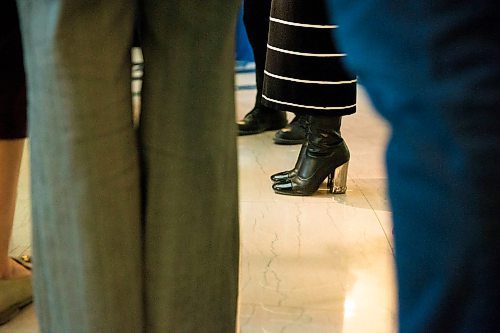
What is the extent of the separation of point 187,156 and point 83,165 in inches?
4.1

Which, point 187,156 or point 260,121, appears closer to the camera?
point 187,156

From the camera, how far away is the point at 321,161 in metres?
1.51

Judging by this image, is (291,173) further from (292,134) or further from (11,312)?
(11,312)

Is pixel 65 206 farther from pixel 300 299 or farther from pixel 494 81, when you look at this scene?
pixel 300 299

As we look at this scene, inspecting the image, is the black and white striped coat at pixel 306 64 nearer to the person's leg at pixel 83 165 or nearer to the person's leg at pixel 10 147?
the person's leg at pixel 10 147

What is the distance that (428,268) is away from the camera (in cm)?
41

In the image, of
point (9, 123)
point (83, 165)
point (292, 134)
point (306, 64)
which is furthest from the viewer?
point (292, 134)

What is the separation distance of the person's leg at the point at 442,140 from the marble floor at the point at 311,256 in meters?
0.31

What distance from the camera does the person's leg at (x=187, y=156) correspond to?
→ 61 cm

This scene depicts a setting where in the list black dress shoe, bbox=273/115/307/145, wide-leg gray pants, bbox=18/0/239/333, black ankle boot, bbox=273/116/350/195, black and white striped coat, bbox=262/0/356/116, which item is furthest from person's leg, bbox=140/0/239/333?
black dress shoe, bbox=273/115/307/145

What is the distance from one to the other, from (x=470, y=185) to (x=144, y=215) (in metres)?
0.36

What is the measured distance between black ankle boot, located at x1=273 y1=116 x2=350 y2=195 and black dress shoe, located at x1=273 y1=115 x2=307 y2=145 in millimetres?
407

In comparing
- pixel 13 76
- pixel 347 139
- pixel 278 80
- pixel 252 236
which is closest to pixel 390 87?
pixel 13 76

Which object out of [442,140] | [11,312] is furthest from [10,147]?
[442,140]
